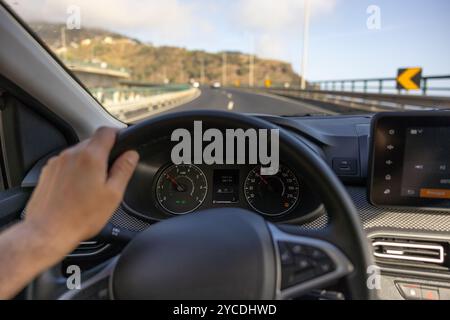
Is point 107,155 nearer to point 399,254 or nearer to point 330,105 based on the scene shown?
point 399,254

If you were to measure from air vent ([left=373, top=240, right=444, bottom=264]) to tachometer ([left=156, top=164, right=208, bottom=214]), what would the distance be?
110 centimetres

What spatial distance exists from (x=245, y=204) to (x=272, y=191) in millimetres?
213

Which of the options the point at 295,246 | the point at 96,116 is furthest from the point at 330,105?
the point at 295,246

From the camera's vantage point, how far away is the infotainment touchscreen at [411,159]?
228cm

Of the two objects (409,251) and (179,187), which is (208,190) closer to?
(179,187)

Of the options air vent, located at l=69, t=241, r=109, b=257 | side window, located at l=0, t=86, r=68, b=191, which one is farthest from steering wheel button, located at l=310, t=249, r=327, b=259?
side window, located at l=0, t=86, r=68, b=191

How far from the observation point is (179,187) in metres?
2.56

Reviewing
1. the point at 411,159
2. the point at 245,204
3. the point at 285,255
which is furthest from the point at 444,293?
the point at 285,255

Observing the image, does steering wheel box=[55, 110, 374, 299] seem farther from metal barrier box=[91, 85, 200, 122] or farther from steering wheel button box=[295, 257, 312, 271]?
metal barrier box=[91, 85, 200, 122]

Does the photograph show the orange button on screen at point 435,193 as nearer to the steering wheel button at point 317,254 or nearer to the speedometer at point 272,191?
the speedometer at point 272,191

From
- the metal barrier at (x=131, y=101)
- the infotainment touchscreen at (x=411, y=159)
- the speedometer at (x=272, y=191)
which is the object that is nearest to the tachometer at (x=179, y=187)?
the speedometer at (x=272, y=191)

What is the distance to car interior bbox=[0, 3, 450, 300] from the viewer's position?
4.89 feet

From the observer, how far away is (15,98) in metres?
2.82
